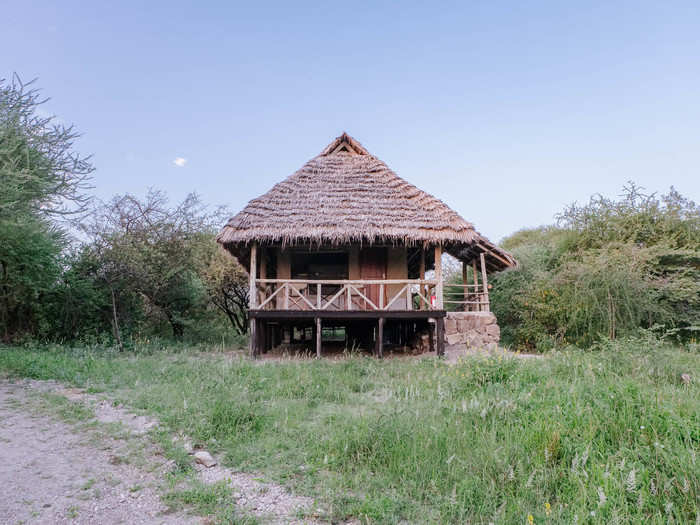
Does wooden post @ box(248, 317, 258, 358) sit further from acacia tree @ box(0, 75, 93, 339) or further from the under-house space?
acacia tree @ box(0, 75, 93, 339)

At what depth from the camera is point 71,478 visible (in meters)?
3.38

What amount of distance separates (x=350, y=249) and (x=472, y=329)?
4445mm

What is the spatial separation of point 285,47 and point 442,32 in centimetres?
453

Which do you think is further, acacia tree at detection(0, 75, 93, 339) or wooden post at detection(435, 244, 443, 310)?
wooden post at detection(435, 244, 443, 310)

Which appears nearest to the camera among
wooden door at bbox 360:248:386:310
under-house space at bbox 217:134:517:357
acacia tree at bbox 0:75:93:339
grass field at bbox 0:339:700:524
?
grass field at bbox 0:339:700:524

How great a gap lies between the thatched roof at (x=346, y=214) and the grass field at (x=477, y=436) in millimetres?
4249

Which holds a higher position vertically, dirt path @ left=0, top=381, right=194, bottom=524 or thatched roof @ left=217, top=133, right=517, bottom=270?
thatched roof @ left=217, top=133, right=517, bottom=270

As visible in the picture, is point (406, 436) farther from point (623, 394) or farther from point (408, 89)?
point (408, 89)

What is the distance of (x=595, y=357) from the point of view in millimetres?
6004

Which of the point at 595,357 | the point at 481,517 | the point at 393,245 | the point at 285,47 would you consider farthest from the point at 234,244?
the point at 481,517

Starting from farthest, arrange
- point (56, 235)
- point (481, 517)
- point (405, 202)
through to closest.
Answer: point (405, 202), point (56, 235), point (481, 517)

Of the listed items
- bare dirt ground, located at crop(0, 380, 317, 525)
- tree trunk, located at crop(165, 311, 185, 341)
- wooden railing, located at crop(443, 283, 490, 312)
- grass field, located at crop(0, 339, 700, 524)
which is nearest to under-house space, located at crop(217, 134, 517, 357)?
wooden railing, located at crop(443, 283, 490, 312)

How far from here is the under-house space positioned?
9.87 meters

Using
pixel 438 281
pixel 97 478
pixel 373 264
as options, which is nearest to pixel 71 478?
pixel 97 478
